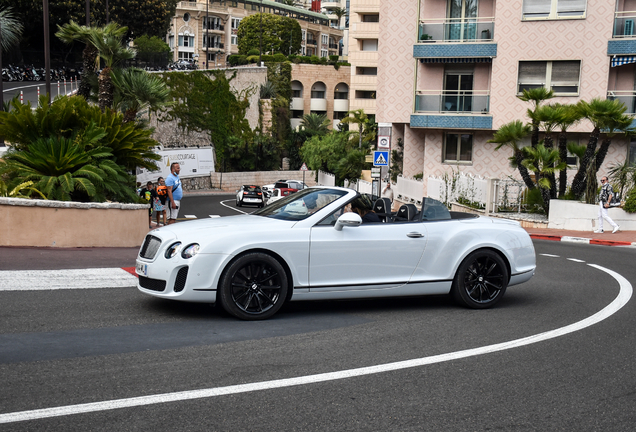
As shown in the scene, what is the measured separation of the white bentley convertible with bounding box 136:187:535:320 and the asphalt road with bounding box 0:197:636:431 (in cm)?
30

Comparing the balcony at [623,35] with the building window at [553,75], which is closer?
the balcony at [623,35]

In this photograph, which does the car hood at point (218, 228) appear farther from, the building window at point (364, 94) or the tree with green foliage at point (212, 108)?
the building window at point (364, 94)

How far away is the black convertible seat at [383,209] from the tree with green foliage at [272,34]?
109 m

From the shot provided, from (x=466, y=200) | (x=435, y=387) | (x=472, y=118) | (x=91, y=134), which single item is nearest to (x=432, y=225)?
(x=435, y=387)

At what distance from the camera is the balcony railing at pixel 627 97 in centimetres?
3144

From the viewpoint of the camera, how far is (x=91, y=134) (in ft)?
47.1

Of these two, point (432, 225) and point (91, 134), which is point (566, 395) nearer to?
point (432, 225)

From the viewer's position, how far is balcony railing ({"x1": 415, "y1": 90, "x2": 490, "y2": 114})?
113ft

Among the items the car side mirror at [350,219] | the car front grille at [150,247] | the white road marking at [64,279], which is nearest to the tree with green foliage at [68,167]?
the white road marking at [64,279]

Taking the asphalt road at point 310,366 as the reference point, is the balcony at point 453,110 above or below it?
above

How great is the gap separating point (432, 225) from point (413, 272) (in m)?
0.66

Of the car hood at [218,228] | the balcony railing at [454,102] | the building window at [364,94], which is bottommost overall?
the car hood at [218,228]

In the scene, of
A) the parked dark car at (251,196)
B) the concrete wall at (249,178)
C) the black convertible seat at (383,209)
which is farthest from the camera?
the concrete wall at (249,178)

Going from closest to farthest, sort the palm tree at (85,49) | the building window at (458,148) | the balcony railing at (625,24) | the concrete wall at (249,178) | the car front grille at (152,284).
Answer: the car front grille at (152,284)
the palm tree at (85,49)
the balcony railing at (625,24)
the building window at (458,148)
the concrete wall at (249,178)
